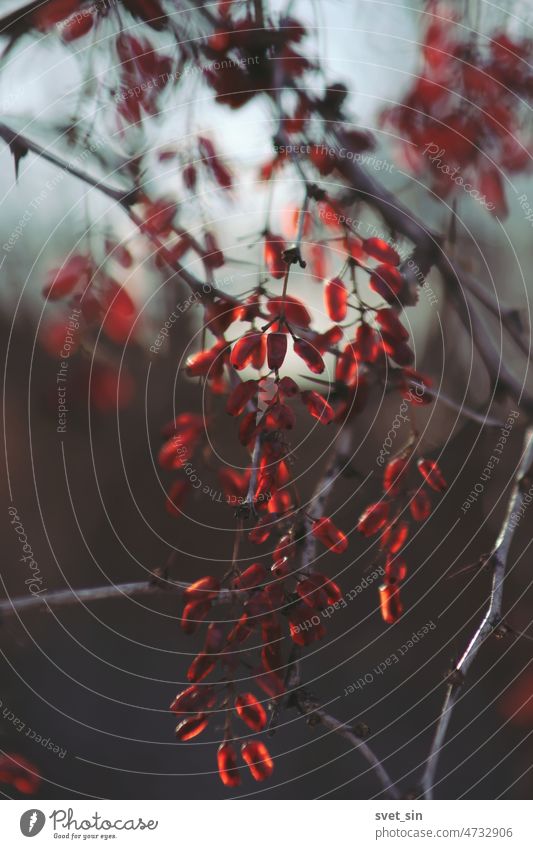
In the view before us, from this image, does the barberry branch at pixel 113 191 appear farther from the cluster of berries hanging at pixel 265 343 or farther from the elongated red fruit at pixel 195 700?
the elongated red fruit at pixel 195 700

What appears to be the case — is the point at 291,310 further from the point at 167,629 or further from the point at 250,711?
the point at 167,629

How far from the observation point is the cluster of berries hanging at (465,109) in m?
0.60

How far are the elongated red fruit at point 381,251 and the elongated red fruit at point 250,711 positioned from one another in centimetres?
34

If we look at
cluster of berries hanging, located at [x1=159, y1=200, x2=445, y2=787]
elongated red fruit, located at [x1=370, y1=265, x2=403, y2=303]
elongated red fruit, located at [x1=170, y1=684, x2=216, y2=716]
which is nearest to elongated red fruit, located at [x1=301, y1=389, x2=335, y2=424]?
cluster of berries hanging, located at [x1=159, y1=200, x2=445, y2=787]

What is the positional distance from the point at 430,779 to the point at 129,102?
588 mm

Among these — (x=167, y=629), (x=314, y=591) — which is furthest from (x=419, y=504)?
(x=167, y=629)

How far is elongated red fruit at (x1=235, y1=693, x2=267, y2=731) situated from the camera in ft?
1.71

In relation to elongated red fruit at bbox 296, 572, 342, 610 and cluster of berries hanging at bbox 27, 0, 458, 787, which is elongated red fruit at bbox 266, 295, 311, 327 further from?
elongated red fruit at bbox 296, 572, 342, 610

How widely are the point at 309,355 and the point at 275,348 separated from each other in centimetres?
3

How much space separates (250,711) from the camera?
0.52 meters

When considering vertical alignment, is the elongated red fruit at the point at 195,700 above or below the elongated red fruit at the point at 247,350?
below

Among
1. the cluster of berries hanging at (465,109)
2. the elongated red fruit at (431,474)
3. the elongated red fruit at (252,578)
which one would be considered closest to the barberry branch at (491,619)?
the elongated red fruit at (431,474)
